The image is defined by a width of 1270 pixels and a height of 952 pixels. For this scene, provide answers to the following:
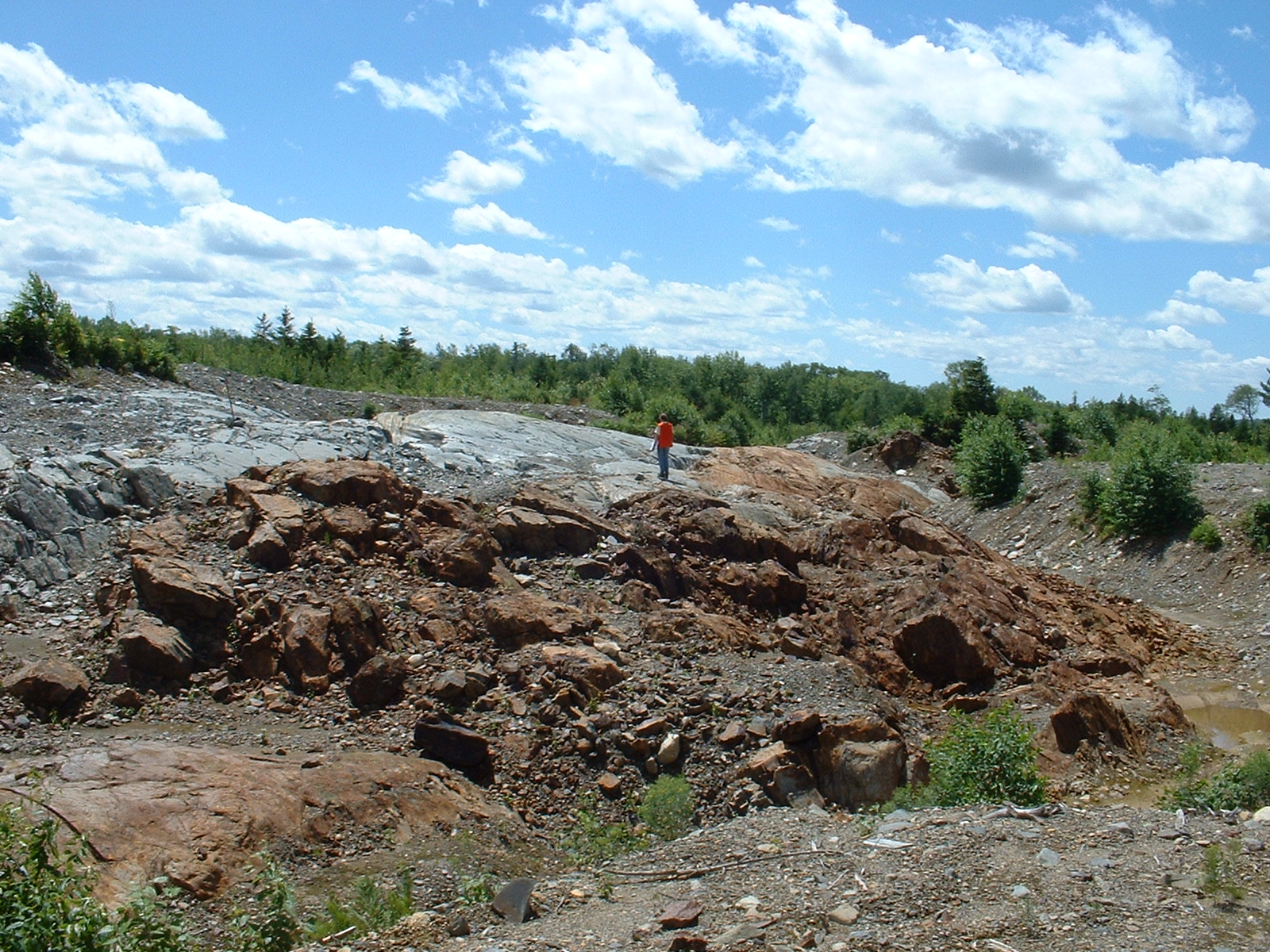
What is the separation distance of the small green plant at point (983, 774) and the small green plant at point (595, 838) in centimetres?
174

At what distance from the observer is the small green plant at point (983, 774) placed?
6.56m

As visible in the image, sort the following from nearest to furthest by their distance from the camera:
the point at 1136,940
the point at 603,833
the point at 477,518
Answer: the point at 1136,940, the point at 603,833, the point at 477,518

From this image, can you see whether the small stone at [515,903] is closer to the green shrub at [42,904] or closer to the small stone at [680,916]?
the small stone at [680,916]

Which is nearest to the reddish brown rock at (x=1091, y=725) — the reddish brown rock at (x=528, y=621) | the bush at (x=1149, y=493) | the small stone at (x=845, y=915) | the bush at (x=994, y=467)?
the reddish brown rock at (x=528, y=621)

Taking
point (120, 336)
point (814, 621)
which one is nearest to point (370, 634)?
point (814, 621)

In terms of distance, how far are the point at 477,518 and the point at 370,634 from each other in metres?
3.00

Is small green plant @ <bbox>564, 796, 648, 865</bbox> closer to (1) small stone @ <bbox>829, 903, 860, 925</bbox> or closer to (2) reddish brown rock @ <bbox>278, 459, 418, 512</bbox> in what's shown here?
(1) small stone @ <bbox>829, 903, 860, 925</bbox>

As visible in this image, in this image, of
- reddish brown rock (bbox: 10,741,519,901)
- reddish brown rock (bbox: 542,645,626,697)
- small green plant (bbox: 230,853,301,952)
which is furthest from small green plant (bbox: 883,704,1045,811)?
small green plant (bbox: 230,853,301,952)

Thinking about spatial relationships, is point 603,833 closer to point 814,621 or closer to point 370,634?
point 370,634

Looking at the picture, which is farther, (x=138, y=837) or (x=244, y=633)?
(x=244, y=633)

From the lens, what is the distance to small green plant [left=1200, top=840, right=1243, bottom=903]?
4363 millimetres

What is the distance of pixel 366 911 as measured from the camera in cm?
500

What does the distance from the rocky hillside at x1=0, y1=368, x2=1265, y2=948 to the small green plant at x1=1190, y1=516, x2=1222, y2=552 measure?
289cm

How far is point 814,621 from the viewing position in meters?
11.5
